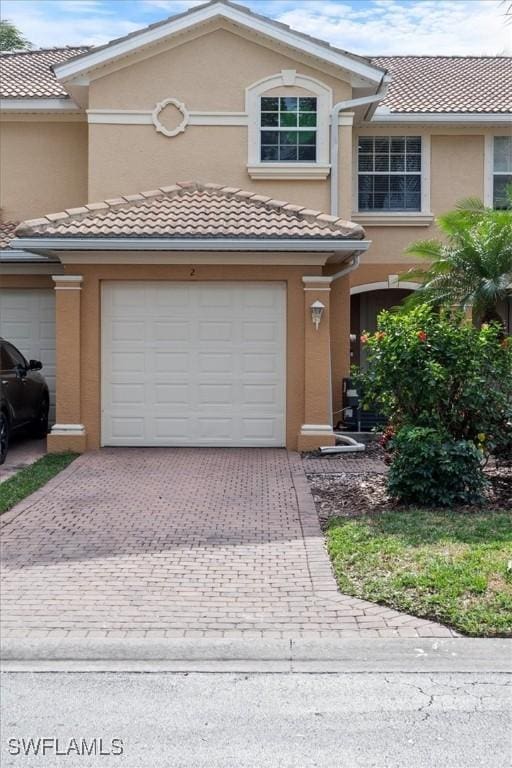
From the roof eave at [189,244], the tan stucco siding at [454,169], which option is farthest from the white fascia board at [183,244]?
the tan stucco siding at [454,169]

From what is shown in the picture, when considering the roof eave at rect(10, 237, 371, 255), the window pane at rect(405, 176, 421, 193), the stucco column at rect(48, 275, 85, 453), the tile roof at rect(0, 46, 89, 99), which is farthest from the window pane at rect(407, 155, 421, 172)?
the stucco column at rect(48, 275, 85, 453)

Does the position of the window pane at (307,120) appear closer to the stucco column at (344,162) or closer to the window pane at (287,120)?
the window pane at (287,120)

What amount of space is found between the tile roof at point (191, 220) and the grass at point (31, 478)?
3.25m

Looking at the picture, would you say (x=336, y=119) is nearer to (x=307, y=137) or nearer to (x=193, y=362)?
(x=307, y=137)

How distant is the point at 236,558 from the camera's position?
752cm

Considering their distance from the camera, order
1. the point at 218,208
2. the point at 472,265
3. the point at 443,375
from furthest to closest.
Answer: the point at 218,208, the point at 472,265, the point at 443,375

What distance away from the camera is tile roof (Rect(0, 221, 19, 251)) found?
1530 cm

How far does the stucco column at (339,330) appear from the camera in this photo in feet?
50.9

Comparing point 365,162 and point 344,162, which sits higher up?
point 365,162

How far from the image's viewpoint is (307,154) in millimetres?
15336

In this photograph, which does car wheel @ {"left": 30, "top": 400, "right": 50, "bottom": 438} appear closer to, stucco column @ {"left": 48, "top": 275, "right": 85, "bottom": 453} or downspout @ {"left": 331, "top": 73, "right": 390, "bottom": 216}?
stucco column @ {"left": 48, "top": 275, "right": 85, "bottom": 453}

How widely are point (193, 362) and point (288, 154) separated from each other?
458 centimetres

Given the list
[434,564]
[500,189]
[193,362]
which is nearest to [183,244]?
[193,362]

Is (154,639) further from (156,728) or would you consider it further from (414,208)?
(414,208)
